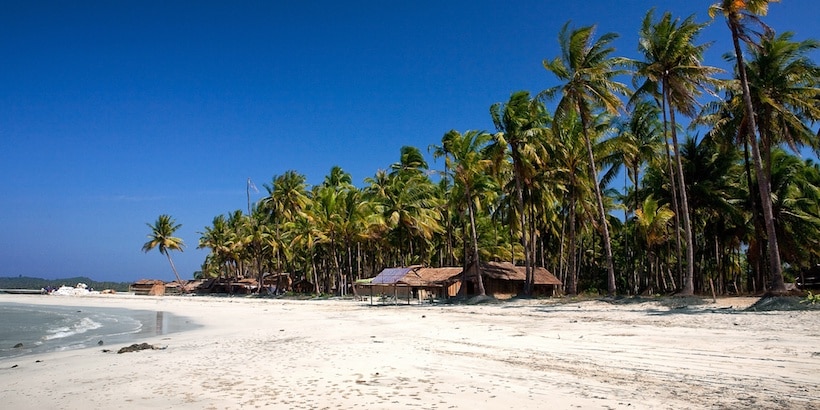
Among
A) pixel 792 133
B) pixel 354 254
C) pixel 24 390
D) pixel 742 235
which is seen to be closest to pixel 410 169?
pixel 354 254

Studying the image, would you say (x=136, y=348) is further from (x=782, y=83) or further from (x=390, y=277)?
(x=782, y=83)

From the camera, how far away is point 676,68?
21.1 m

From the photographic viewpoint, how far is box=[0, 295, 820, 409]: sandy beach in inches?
250

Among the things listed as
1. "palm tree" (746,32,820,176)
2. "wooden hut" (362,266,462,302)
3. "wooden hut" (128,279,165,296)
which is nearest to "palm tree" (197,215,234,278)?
"wooden hut" (128,279,165,296)

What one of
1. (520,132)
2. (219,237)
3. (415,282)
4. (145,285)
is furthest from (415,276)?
(145,285)

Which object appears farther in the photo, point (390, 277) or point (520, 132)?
point (390, 277)

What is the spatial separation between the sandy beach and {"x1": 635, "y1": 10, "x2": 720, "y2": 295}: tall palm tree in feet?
24.2

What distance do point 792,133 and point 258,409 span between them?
77.3ft

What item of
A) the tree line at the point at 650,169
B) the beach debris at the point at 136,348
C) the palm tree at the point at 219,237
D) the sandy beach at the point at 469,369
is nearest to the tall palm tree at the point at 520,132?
the tree line at the point at 650,169

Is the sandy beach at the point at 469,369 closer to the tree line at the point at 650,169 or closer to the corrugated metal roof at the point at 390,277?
the tree line at the point at 650,169

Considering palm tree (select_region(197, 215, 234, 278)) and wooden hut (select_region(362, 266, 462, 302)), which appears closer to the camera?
wooden hut (select_region(362, 266, 462, 302))

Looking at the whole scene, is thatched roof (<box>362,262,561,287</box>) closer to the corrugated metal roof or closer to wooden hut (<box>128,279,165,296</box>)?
the corrugated metal roof

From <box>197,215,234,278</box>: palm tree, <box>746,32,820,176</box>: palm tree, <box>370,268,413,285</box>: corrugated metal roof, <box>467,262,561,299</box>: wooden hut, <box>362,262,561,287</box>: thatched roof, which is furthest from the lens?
<box>197,215,234,278</box>: palm tree

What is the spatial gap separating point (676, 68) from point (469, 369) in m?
17.8
